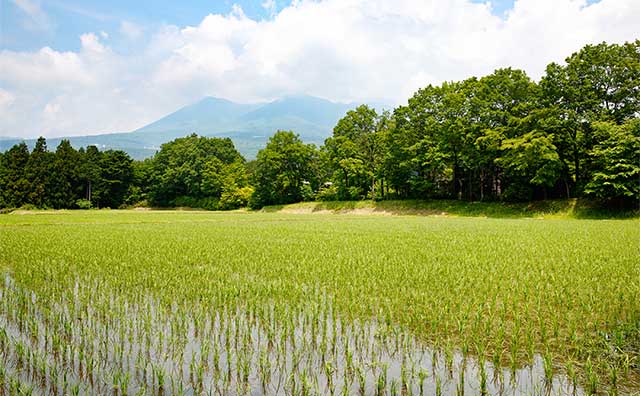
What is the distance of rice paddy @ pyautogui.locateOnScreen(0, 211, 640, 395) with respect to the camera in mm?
3781

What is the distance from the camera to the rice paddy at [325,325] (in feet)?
12.4

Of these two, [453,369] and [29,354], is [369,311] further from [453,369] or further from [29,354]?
[29,354]

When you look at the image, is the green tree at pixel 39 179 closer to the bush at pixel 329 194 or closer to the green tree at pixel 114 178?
the green tree at pixel 114 178

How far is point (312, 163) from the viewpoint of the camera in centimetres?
5641

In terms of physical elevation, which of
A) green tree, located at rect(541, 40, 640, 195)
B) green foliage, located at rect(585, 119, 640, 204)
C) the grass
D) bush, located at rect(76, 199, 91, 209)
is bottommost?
the grass

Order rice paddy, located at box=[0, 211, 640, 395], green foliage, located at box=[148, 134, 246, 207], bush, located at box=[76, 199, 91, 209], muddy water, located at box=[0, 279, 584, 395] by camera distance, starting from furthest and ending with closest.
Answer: green foliage, located at box=[148, 134, 246, 207] < bush, located at box=[76, 199, 91, 209] < rice paddy, located at box=[0, 211, 640, 395] < muddy water, located at box=[0, 279, 584, 395]

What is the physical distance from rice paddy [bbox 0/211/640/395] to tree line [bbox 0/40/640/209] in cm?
2302

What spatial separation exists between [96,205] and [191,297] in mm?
65606

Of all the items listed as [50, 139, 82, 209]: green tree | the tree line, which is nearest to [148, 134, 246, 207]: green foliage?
the tree line

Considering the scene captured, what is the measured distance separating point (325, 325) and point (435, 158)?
34.7 m

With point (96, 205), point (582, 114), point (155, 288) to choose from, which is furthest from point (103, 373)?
point (96, 205)

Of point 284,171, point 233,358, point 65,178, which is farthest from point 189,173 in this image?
point 233,358

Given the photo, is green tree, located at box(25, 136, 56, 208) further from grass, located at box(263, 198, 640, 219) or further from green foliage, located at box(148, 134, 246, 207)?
grass, located at box(263, 198, 640, 219)

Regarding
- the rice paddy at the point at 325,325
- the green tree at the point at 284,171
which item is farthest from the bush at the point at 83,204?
the rice paddy at the point at 325,325
